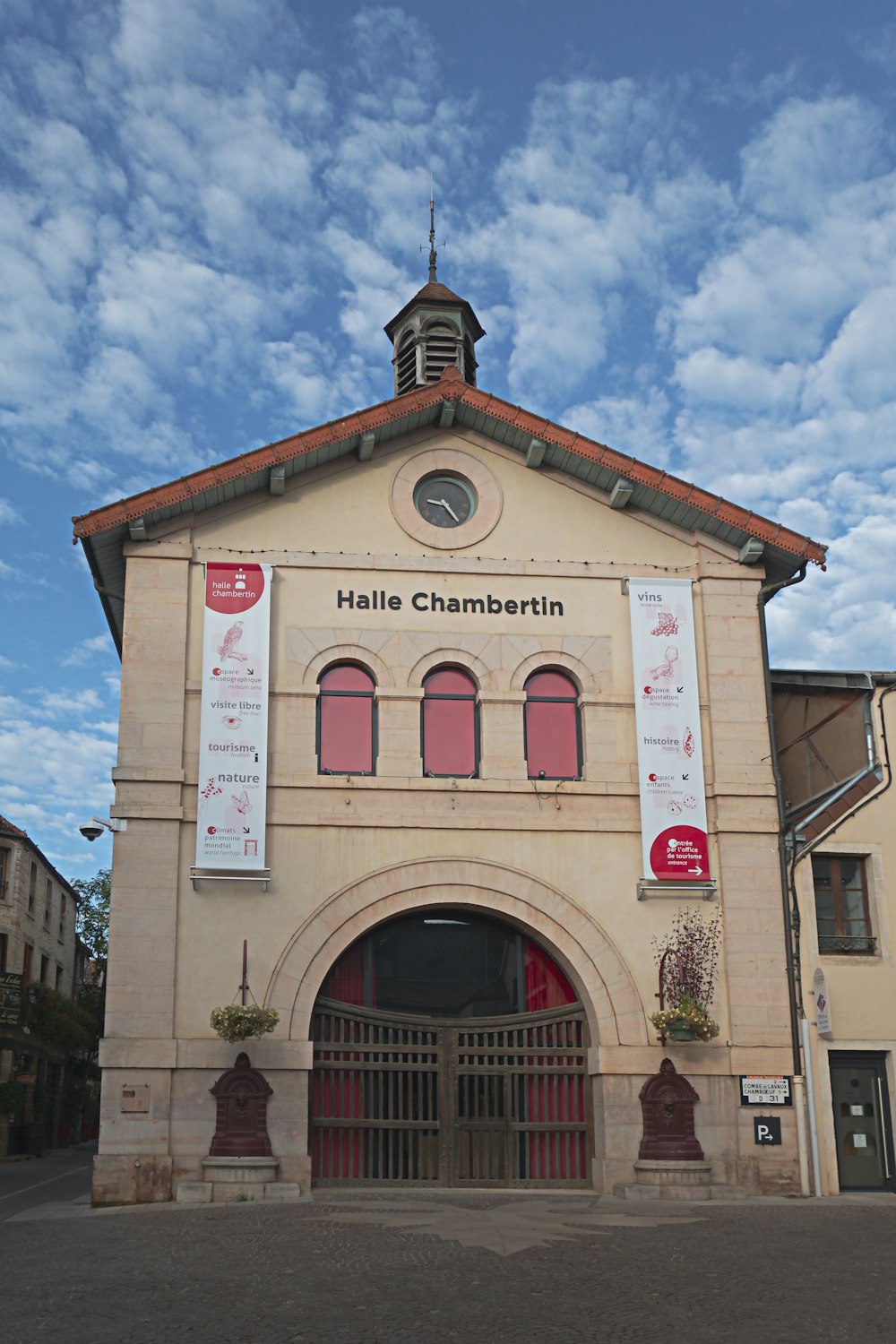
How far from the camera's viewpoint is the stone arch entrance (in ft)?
66.9

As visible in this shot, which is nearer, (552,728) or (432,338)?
(552,728)

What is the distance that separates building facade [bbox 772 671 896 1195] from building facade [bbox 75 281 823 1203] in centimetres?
53

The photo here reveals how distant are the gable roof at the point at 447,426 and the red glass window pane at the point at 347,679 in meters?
3.20

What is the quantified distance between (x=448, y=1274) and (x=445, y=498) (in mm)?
13409

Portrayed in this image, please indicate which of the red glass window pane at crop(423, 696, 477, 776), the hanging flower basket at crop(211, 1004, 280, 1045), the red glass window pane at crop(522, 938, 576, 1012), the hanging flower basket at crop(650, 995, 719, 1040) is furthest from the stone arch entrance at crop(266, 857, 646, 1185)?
the red glass window pane at crop(423, 696, 477, 776)

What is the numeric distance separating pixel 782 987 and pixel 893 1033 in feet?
6.14

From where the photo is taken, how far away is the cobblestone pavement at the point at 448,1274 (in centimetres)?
A: 1025

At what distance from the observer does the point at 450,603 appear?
73.3 feet

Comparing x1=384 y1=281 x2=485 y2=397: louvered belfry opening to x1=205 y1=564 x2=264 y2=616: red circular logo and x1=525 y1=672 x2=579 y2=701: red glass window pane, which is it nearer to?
x1=205 y1=564 x2=264 y2=616: red circular logo

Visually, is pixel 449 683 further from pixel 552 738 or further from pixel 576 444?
pixel 576 444

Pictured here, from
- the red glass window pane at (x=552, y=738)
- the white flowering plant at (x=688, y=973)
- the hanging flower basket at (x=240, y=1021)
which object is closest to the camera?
the hanging flower basket at (x=240, y=1021)

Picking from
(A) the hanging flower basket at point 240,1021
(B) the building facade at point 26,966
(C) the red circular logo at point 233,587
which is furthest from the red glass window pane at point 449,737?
(B) the building facade at point 26,966

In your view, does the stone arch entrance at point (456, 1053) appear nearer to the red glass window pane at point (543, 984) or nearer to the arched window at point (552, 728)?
the red glass window pane at point (543, 984)

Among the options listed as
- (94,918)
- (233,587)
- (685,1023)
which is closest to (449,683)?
(233,587)
